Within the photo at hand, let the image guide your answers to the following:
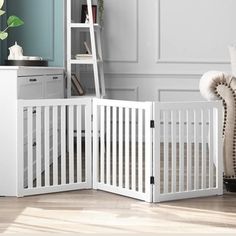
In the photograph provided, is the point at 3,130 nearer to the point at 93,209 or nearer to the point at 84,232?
the point at 93,209

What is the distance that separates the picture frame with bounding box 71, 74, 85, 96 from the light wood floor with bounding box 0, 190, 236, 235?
1.84 meters

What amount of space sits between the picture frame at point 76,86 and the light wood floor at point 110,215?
184 cm

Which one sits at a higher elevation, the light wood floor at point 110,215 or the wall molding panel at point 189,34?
the wall molding panel at point 189,34

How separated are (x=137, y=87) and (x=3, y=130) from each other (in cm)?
249

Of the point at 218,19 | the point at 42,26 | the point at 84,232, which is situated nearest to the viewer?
the point at 84,232

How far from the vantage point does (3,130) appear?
140 inches

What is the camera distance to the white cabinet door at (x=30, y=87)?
3.65m

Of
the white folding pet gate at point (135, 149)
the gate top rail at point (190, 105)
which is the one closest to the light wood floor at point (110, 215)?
the white folding pet gate at point (135, 149)

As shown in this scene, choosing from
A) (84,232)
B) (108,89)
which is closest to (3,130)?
(84,232)

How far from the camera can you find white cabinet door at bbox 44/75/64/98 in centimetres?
449

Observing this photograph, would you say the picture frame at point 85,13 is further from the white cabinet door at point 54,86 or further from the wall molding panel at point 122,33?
the white cabinet door at point 54,86

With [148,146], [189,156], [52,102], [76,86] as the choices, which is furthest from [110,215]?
[76,86]

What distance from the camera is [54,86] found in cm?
475

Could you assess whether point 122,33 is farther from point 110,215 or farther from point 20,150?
point 110,215
